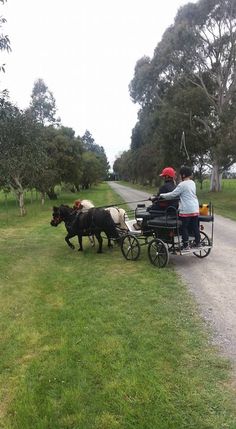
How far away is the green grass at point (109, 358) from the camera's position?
373 cm

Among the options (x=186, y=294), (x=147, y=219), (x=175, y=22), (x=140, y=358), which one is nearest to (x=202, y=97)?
(x=175, y=22)

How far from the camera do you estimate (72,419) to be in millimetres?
3693

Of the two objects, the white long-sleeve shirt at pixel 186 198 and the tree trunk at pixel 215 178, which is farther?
the tree trunk at pixel 215 178

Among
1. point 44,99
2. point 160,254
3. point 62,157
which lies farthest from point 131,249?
point 44,99

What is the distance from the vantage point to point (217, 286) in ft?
24.8

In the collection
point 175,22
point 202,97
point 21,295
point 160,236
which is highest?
point 175,22

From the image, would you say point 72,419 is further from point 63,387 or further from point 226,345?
point 226,345

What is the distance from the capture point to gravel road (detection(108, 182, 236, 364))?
5.37 metres

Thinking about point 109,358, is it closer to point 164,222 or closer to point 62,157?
point 164,222

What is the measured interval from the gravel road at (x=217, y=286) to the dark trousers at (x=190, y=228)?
27.2 inches

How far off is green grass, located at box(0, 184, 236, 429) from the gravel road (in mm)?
204

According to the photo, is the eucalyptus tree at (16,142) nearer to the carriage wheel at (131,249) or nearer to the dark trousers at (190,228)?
the carriage wheel at (131,249)

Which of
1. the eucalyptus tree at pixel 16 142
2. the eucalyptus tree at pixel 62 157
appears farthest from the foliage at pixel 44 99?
the eucalyptus tree at pixel 16 142

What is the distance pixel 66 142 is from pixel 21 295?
30.4m
